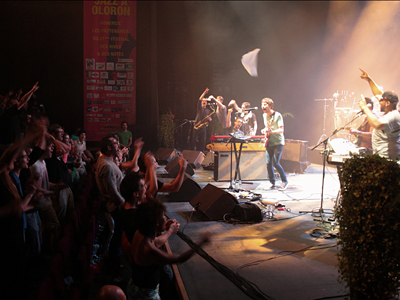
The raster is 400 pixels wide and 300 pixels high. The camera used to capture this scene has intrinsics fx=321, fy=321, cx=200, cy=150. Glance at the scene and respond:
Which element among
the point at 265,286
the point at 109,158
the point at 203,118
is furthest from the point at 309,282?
the point at 203,118

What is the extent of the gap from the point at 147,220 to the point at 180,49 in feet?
41.1

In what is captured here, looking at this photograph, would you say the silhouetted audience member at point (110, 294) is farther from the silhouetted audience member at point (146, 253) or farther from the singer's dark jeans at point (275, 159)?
the singer's dark jeans at point (275, 159)

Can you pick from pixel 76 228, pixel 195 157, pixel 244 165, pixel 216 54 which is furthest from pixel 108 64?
pixel 76 228

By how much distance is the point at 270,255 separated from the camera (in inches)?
143

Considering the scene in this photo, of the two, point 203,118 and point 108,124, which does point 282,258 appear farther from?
point 108,124

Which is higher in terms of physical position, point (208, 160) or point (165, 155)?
point (165, 155)

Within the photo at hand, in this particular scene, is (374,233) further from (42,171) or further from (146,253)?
(42,171)

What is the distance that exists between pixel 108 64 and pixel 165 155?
13.0 ft

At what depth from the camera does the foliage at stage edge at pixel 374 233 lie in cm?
221

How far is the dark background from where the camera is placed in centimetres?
1062

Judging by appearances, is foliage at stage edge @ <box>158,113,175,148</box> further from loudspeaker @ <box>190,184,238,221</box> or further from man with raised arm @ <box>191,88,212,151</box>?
loudspeaker @ <box>190,184,238,221</box>

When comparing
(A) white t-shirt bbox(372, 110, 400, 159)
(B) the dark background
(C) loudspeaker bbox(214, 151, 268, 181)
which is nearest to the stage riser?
(C) loudspeaker bbox(214, 151, 268, 181)

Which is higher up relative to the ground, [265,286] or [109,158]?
[109,158]

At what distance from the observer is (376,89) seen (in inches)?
190
